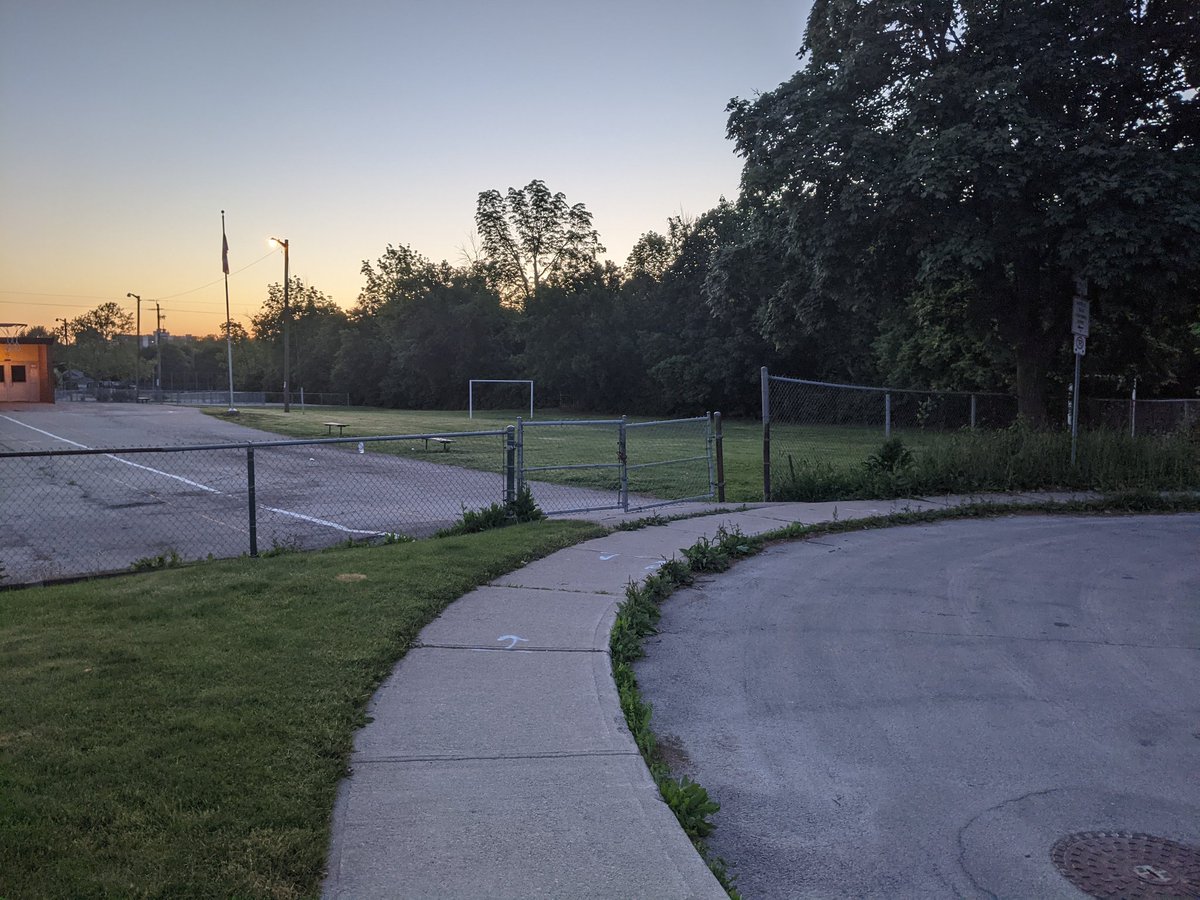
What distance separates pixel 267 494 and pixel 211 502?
1.15m

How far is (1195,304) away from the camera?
68.4ft

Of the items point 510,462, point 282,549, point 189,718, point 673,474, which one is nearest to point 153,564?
point 282,549

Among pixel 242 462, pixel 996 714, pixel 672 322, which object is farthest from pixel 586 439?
pixel 672 322

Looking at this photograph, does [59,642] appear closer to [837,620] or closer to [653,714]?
[653,714]

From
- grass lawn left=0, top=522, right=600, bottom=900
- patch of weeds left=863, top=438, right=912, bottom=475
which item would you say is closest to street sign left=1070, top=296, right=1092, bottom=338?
patch of weeds left=863, top=438, right=912, bottom=475

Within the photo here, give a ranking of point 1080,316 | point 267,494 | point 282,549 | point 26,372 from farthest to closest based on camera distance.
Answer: point 26,372
point 1080,316
point 267,494
point 282,549

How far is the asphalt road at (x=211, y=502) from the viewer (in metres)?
10.3

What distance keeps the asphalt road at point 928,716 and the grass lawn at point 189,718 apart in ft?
5.80

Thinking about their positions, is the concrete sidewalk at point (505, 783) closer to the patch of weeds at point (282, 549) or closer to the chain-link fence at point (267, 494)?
the patch of weeds at point (282, 549)

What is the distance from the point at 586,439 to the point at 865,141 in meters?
16.1

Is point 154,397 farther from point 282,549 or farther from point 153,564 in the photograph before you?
point 153,564

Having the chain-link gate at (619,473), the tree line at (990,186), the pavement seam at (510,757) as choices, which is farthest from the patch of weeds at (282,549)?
the tree line at (990,186)

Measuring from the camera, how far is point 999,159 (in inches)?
680

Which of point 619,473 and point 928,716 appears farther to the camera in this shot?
point 619,473
